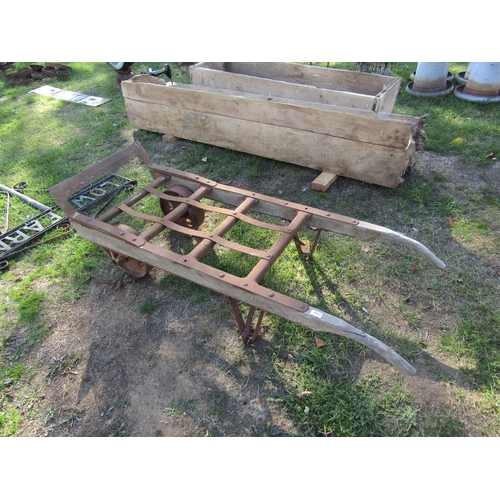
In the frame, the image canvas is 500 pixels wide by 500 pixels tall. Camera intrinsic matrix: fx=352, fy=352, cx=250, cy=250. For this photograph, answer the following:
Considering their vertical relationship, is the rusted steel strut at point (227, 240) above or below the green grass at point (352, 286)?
above

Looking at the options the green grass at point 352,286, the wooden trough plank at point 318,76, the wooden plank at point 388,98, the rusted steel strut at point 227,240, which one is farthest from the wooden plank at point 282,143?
the rusted steel strut at point 227,240

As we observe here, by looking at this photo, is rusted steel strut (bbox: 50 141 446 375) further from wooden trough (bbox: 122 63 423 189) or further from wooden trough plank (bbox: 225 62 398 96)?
wooden trough plank (bbox: 225 62 398 96)

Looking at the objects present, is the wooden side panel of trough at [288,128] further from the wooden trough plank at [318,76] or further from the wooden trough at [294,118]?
the wooden trough plank at [318,76]

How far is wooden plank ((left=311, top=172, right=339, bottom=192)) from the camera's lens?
386cm

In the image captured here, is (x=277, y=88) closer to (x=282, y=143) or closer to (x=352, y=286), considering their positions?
(x=282, y=143)

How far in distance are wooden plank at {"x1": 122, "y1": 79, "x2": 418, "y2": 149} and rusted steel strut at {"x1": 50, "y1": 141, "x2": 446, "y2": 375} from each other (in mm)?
1358

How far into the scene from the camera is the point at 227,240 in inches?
105

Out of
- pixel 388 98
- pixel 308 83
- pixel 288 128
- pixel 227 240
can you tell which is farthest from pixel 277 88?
pixel 227 240

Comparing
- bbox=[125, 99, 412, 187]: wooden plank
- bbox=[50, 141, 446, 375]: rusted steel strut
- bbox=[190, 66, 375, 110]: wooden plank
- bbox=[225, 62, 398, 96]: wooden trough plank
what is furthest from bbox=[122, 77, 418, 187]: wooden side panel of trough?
bbox=[50, 141, 446, 375]: rusted steel strut

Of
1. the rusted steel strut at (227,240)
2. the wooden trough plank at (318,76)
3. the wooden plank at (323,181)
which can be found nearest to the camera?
the rusted steel strut at (227,240)

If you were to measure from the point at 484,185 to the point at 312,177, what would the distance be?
73.0 inches

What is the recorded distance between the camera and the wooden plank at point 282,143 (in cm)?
368

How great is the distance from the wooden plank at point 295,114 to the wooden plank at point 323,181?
45 cm

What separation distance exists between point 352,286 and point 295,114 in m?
2.04
